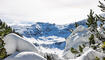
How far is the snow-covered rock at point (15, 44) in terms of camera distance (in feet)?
37.4

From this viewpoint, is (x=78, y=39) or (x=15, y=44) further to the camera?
(x=78, y=39)

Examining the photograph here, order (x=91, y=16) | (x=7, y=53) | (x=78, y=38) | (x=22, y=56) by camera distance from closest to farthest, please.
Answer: (x=22, y=56)
(x=7, y=53)
(x=91, y=16)
(x=78, y=38)

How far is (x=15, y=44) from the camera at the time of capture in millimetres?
11539

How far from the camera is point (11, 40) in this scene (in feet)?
37.5

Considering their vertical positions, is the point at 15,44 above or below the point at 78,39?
above

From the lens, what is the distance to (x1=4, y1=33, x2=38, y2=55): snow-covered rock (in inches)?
449

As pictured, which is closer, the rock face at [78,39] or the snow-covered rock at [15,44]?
the snow-covered rock at [15,44]

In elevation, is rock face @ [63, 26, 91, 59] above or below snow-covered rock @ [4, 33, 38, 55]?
below

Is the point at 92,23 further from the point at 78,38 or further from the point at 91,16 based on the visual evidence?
the point at 78,38

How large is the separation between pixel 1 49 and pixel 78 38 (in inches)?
876

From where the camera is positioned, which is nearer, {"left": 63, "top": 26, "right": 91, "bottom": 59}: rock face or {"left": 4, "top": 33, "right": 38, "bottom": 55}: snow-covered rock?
{"left": 4, "top": 33, "right": 38, "bottom": 55}: snow-covered rock

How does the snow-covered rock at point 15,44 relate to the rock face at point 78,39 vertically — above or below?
above

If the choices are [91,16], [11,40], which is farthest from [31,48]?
[91,16]

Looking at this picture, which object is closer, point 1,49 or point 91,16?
point 1,49
